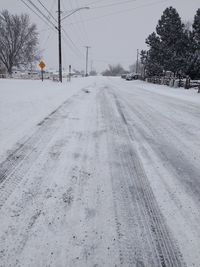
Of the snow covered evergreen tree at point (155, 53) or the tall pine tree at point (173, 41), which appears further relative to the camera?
the snow covered evergreen tree at point (155, 53)

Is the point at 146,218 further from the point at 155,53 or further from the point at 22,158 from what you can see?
the point at 155,53

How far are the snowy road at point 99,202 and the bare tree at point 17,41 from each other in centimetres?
4828

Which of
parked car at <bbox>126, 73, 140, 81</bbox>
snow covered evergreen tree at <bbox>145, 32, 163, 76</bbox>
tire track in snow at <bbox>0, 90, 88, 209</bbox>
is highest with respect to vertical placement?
snow covered evergreen tree at <bbox>145, 32, 163, 76</bbox>

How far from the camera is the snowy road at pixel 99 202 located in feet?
6.25

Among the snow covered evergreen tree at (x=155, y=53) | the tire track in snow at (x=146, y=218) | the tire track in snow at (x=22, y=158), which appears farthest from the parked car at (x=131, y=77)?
the tire track in snow at (x=146, y=218)

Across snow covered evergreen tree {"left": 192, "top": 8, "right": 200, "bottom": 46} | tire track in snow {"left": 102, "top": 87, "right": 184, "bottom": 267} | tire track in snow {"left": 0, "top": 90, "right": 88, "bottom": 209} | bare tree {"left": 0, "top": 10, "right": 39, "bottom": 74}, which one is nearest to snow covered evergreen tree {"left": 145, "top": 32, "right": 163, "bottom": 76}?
snow covered evergreen tree {"left": 192, "top": 8, "right": 200, "bottom": 46}

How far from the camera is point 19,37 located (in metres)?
46.2

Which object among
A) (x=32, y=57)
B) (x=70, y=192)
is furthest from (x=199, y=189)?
(x=32, y=57)

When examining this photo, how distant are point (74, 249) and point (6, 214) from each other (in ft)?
2.93

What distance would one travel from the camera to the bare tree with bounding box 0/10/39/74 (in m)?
44.9

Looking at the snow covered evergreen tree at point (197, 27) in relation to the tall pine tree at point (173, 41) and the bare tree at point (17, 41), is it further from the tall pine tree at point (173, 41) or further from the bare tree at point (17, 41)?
the bare tree at point (17, 41)

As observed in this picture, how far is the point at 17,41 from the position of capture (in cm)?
4631

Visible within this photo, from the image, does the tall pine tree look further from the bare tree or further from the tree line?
the bare tree

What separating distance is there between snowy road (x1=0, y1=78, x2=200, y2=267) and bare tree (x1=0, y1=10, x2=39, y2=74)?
48.3m
